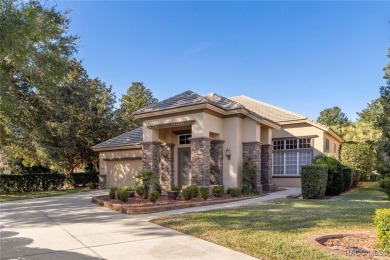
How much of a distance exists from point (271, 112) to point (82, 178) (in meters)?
16.8

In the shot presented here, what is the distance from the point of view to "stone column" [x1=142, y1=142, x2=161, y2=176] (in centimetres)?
1606

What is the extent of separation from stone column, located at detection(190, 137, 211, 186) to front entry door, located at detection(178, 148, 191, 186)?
215 cm

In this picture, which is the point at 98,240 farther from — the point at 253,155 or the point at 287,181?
the point at 287,181

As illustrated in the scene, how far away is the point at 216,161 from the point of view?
15625 millimetres

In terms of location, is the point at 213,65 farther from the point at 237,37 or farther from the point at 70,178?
the point at 70,178

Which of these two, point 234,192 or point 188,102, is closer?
point 234,192

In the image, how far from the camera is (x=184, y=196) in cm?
1278

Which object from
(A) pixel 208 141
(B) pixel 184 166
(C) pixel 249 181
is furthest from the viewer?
(B) pixel 184 166

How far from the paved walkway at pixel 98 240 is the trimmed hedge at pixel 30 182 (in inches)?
542

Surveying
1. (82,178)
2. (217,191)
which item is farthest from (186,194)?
(82,178)

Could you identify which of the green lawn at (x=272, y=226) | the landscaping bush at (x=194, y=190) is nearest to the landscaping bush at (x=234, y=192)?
the landscaping bush at (x=194, y=190)

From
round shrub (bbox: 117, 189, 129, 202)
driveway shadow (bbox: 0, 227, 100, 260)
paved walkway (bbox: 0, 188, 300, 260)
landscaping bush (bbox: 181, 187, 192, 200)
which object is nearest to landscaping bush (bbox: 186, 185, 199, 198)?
landscaping bush (bbox: 181, 187, 192, 200)

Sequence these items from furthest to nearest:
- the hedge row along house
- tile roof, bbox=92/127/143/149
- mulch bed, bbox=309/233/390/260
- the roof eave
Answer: tile roof, bbox=92/127/143/149 → the roof eave → the hedge row along house → mulch bed, bbox=309/233/390/260

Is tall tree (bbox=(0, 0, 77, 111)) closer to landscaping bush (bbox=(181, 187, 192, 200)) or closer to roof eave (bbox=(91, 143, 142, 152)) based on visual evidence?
roof eave (bbox=(91, 143, 142, 152))
